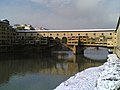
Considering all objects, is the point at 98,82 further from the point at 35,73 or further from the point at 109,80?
the point at 35,73

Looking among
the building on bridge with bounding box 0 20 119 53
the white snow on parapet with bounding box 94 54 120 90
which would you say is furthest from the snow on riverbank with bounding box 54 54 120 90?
the building on bridge with bounding box 0 20 119 53

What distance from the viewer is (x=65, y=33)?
51812 mm

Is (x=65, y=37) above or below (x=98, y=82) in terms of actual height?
above

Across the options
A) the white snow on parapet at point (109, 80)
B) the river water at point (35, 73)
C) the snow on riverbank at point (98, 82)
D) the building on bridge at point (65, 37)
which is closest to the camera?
the white snow on parapet at point (109, 80)

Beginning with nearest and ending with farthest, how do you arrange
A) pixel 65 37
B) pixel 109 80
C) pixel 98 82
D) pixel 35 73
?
pixel 109 80
pixel 98 82
pixel 35 73
pixel 65 37

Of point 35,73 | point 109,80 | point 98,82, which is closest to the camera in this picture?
point 109,80

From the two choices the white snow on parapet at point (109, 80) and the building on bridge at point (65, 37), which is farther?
the building on bridge at point (65, 37)

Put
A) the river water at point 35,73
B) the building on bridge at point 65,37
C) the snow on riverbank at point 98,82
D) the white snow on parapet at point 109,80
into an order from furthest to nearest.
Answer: the building on bridge at point 65,37
the river water at point 35,73
the snow on riverbank at point 98,82
the white snow on parapet at point 109,80

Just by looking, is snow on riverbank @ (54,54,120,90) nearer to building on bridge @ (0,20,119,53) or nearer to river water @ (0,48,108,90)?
river water @ (0,48,108,90)

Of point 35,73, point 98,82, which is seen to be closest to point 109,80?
point 98,82

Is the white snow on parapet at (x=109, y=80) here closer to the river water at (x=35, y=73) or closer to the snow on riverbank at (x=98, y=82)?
the snow on riverbank at (x=98, y=82)

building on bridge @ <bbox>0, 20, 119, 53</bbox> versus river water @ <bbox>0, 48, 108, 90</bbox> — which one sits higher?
building on bridge @ <bbox>0, 20, 119, 53</bbox>

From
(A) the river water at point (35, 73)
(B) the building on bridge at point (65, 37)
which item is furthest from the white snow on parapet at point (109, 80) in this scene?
(B) the building on bridge at point (65, 37)

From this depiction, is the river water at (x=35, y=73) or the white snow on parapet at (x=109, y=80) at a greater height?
the white snow on parapet at (x=109, y=80)
